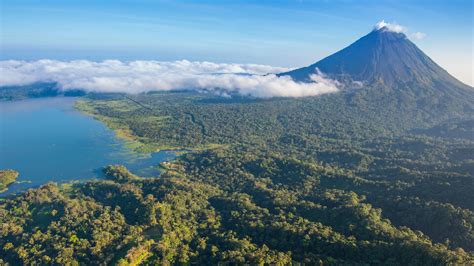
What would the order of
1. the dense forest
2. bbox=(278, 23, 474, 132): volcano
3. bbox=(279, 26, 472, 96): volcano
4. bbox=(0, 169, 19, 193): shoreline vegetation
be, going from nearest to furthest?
the dense forest → bbox=(0, 169, 19, 193): shoreline vegetation → bbox=(278, 23, 474, 132): volcano → bbox=(279, 26, 472, 96): volcano

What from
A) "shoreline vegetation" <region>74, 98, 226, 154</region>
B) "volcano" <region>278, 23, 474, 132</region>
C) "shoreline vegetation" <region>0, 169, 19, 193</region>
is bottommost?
"shoreline vegetation" <region>0, 169, 19, 193</region>

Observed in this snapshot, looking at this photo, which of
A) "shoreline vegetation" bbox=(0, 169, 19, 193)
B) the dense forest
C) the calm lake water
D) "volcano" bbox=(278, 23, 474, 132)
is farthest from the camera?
"volcano" bbox=(278, 23, 474, 132)

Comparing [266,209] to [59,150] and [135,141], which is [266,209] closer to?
[135,141]

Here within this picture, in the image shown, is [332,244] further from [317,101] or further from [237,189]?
[317,101]

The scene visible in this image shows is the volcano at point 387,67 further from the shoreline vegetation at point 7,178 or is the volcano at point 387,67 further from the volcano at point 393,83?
the shoreline vegetation at point 7,178

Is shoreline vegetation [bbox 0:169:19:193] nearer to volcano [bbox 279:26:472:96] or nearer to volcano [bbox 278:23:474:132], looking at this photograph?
volcano [bbox 278:23:474:132]

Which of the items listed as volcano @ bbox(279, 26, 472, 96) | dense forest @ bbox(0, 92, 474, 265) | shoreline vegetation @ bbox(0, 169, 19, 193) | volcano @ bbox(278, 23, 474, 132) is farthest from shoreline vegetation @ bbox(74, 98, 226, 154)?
volcano @ bbox(279, 26, 472, 96)
